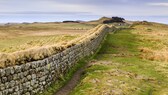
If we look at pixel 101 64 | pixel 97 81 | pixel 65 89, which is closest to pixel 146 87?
pixel 97 81

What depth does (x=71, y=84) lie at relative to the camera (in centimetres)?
2488

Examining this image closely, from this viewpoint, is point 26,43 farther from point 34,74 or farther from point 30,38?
point 34,74

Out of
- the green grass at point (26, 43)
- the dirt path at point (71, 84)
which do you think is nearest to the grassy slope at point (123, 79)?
the dirt path at point (71, 84)

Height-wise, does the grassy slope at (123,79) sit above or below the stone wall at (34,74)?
below

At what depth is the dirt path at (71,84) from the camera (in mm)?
22623

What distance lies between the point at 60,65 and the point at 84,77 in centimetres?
191

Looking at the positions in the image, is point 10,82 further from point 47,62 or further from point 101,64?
point 101,64

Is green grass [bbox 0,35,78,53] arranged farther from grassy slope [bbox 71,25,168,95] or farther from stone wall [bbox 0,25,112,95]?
stone wall [bbox 0,25,112,95]

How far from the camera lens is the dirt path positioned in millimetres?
22623

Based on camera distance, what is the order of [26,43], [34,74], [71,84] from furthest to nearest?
[26,43], [71,84], [34,74]

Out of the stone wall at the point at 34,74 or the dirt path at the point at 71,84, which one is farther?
the dirt path at the point at 71,84

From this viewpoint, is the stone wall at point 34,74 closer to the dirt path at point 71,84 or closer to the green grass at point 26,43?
the dirt path at point 71,84

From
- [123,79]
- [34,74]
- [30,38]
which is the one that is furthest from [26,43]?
[34,74]

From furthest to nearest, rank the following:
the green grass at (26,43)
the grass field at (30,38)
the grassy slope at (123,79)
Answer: the grass field at (30,38)
the green grass at (26,43)
the grassy slope at (123,79)
